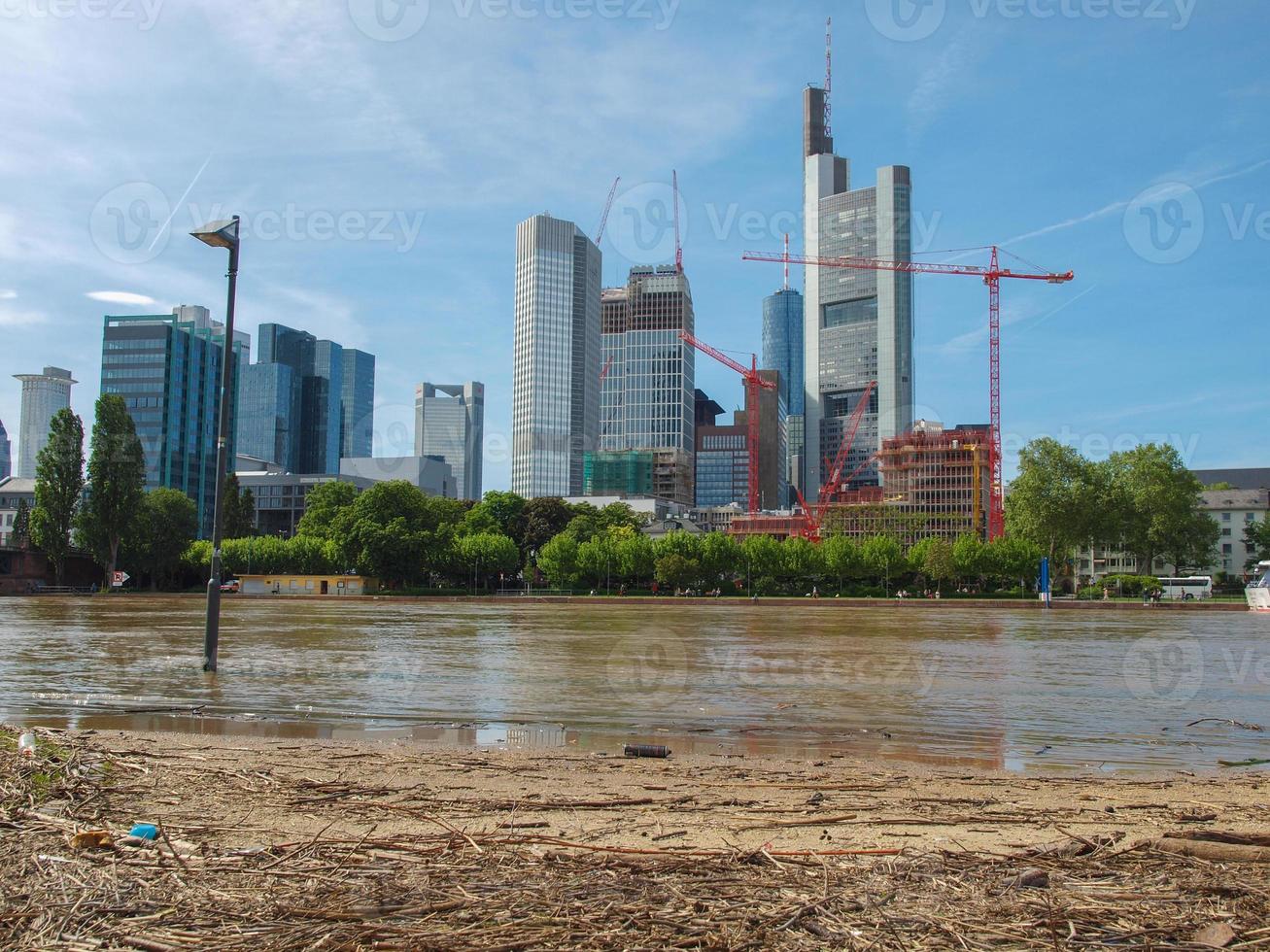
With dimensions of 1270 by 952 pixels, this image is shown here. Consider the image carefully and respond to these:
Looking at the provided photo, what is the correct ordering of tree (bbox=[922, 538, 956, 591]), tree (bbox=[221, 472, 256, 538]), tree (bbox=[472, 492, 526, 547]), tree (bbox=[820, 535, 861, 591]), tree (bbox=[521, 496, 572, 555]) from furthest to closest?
tree (bbox=[472, 492, 526, 547]) < tree (bbox=[521, 496, 572, 555]) < tree (bbox=[221, 472, 256, 538]) < tree (bbox=[820, 535, 861, 591]) < tree (bbox=[922, 538, 956, 591])

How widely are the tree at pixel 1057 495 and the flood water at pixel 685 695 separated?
80.6m

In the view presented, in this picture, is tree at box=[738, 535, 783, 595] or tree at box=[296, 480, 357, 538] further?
tree at box=[296, 480, 357, 538]

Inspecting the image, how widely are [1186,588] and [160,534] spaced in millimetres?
119344

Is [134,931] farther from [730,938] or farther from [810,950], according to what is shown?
[810,950]

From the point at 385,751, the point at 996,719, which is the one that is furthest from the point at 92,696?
the point at 996,719

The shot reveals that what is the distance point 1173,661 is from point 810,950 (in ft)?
85.4

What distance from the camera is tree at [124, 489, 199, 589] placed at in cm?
10294

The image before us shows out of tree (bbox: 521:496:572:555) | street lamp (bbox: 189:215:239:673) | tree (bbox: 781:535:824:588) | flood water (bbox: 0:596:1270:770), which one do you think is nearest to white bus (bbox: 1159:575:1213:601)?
tree (bbox: 781:535:824:588)

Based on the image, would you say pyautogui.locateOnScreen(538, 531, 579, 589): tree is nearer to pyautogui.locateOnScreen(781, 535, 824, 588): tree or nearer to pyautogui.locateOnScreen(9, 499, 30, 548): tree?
pyautogui.locateOnScreen(781, 535, 824, 588): tree

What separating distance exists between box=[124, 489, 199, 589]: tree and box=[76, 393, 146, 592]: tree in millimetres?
2000

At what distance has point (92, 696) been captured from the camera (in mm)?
14430

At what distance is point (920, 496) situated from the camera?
190 metres

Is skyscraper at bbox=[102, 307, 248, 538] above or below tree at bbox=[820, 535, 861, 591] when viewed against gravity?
above

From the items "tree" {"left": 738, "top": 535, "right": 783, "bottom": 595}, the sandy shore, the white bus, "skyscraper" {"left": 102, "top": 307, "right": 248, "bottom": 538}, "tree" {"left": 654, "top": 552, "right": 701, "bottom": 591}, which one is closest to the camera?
the sandy shore
